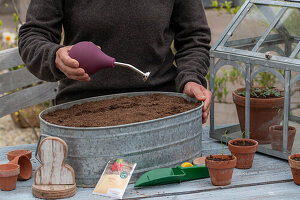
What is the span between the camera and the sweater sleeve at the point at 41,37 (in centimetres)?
171

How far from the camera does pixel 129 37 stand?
2.03 meters

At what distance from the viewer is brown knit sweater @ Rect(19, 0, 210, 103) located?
1943 millimetres

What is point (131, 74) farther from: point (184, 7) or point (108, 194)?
point (108, 194)

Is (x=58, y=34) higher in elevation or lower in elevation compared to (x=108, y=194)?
higher

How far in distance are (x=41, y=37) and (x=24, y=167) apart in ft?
1.78

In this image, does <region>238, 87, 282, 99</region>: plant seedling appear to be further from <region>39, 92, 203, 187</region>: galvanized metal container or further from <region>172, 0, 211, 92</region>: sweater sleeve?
<region>39, 92, 203, 187</region>: galvanized metal container

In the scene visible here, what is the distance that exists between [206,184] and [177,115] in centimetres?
23

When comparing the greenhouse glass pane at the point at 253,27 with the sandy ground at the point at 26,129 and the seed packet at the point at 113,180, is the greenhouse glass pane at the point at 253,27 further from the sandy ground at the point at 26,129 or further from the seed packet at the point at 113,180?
the sandy ground at the point at 26,129

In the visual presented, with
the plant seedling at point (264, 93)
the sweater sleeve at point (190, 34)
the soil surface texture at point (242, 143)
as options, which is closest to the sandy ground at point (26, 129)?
the sweater sleeve at point (190, 34)

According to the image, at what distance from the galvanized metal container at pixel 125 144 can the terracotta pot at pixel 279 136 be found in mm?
376

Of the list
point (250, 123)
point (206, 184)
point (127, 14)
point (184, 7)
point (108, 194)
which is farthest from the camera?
point (184, 7)

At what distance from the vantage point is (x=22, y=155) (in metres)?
1.55

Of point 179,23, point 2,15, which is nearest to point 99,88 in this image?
point 179,23

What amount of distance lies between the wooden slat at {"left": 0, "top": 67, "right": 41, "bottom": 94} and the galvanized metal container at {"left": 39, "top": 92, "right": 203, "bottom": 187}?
0.97 metres
